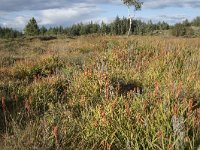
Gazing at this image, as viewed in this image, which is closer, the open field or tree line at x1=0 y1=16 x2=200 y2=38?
the open field

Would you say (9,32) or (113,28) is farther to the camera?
(113,28)

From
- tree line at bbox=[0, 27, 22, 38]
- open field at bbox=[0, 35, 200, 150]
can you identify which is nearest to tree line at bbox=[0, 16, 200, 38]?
tree line at bbox=[0, 27, 22, 38]

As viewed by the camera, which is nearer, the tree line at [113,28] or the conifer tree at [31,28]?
the conifer tree at [31,28]

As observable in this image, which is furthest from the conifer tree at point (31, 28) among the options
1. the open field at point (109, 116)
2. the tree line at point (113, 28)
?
the open field at point (109, 116)

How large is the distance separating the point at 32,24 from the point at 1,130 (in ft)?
229

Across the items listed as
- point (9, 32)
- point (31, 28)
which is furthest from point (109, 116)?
point (9, 32)

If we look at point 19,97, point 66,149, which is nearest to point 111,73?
point 19,97

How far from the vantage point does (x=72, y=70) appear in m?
9.86

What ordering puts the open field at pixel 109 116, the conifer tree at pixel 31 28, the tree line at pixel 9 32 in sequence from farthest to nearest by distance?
the tree line at pixel 9 32
the conifer tree at pixel 31 28
the open field at pixel 109 116

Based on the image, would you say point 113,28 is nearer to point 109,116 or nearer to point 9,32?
point 9,32

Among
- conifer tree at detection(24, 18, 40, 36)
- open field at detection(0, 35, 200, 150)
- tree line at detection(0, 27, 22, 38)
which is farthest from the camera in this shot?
tree line at detection(0, 27, 22, 38)

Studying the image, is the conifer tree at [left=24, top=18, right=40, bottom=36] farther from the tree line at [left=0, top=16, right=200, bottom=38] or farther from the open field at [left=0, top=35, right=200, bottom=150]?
the open field at [left=0, top=35, right=200, bottom=150]

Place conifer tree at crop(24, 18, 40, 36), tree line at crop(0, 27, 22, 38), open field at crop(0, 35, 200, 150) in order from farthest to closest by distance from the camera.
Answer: tree line at crop(0, 27, 22, 38) → conifer tree at crop(24, 18, 40, 36) → open field at crop(0, 35, 200, 150)

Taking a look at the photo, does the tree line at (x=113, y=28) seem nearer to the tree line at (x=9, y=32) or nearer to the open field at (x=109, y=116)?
the tree line at (x=9, y=32)
